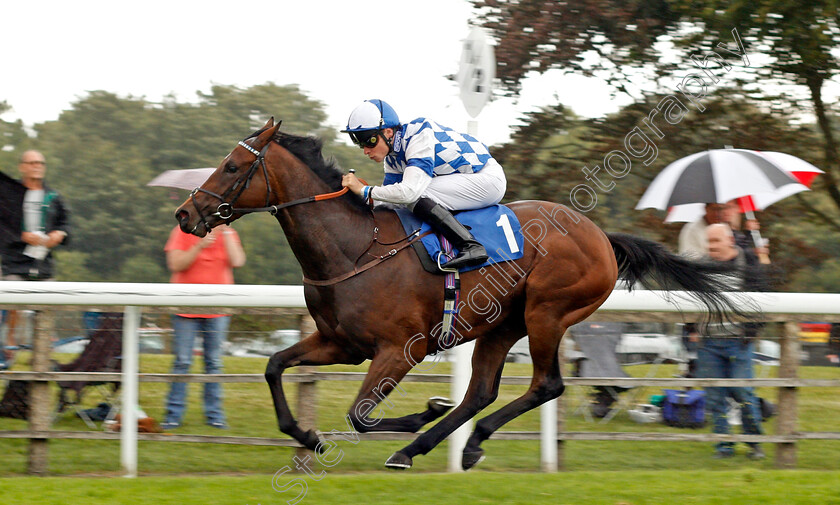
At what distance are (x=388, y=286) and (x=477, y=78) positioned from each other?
56.0 inches

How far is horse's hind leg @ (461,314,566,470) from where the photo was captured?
430cm

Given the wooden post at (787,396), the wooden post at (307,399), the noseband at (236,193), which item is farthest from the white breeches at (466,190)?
the wooden post at (787,396)

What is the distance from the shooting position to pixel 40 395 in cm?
464

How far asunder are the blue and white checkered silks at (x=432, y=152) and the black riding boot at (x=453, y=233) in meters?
0.16

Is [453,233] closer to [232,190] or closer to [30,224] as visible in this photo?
[232,190]

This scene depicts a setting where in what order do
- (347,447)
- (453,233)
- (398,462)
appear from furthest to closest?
1. (347,447)
2. (453,233)
3. (398,462)

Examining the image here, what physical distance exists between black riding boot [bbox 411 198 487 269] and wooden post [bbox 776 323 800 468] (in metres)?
2.12

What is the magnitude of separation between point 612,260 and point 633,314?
0.63 m

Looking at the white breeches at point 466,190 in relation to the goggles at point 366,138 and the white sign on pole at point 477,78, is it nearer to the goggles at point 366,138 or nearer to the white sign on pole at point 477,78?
the goggles at point 366,138

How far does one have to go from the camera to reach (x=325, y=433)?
4727 mm

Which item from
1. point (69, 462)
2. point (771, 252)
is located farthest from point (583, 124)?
point (69, 462)

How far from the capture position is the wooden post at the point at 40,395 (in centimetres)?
459

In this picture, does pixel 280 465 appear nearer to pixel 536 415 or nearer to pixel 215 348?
pixel 215 348

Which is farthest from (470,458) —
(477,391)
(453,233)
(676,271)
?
(676,271)
